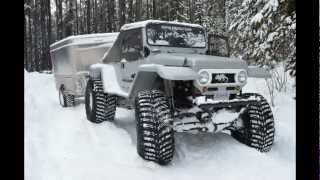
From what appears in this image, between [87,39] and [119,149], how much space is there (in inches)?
19.1

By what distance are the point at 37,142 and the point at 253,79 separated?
1008 mm

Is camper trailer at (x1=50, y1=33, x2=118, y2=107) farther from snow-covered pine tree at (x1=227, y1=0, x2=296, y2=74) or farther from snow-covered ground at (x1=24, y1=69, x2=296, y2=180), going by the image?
snow-covered pine tree at (x1=227, y1=0, x2=296, y2=74)

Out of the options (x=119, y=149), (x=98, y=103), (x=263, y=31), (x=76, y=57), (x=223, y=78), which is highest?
(x=263, y=31)

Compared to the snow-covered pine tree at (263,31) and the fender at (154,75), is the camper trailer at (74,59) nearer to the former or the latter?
the fender at (154,75)

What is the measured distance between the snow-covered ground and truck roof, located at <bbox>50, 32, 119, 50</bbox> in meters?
0.14

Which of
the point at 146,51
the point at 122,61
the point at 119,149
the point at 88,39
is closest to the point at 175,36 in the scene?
the point at 146,51

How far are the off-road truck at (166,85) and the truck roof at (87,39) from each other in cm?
3

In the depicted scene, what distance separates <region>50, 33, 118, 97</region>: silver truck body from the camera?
6.51 ft

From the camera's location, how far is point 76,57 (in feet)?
6.72

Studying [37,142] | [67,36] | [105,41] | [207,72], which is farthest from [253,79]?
[37,142]

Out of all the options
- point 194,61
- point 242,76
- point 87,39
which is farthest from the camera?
point 242,76

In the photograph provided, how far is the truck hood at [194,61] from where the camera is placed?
2098mm

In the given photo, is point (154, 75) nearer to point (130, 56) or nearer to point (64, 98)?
point (130, 56)

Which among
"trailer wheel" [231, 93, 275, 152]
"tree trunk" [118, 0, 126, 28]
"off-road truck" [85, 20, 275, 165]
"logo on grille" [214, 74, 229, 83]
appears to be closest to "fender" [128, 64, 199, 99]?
"off-road truck" [85, 20, 275, 165]
